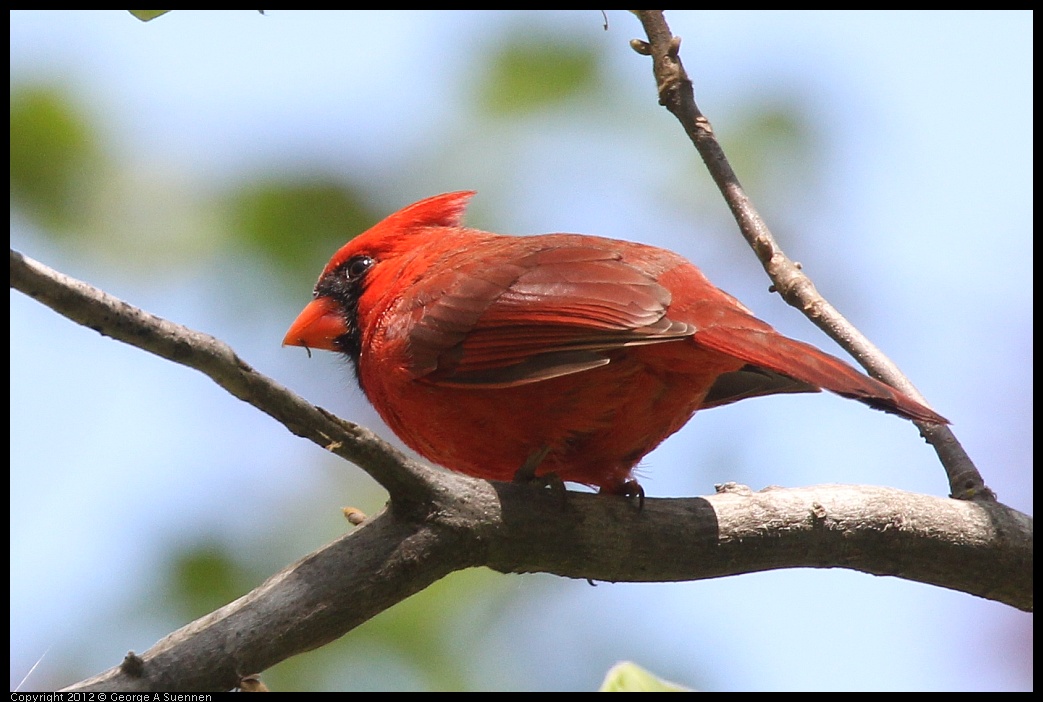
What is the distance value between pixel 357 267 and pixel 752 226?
134cm

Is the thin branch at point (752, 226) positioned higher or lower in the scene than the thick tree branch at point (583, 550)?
higher

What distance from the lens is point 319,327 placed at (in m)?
3.53

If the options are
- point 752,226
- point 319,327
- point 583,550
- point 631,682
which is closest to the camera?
point 631,682

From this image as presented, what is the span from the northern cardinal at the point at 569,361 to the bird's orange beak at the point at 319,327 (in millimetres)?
244

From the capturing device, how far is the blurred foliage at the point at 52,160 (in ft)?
12.6

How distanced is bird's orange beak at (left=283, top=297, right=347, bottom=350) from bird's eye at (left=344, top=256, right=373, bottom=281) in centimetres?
10

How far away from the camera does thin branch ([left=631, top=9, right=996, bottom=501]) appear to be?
2916 millimetres

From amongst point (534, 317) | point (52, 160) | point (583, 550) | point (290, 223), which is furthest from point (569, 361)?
point (52, 160)

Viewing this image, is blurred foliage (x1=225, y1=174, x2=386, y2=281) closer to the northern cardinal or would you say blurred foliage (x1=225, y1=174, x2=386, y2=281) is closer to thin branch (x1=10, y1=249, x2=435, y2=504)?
the northern cardinal

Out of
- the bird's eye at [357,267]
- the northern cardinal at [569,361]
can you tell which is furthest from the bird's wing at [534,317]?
the bird's eye at [357,267]

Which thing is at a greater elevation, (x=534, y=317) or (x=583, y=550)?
(x=534, y=317)

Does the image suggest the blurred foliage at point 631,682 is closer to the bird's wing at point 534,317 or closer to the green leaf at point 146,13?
the bird's wing at point 534,317

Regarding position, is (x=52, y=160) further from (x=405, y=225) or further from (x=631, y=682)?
(x=631, y=682)

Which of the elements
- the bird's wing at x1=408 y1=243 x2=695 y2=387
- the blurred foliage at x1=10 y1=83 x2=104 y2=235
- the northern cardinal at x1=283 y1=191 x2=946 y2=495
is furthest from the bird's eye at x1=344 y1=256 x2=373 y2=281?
the blurred foliage at x1=10 y1=83 x2=104 y2=235
